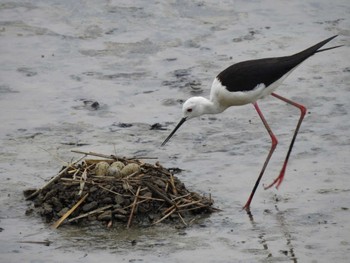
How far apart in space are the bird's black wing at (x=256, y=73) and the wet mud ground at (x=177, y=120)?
2.93 feet

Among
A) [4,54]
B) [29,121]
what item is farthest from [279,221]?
[4,54]

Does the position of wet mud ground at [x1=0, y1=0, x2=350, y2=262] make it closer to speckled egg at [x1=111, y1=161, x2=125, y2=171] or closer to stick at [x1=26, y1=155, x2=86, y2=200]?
stick at [x1=26, y1=155, x2=86, y2=200]

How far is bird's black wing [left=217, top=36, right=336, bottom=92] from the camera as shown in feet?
33.2

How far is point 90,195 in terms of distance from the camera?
30.0ft

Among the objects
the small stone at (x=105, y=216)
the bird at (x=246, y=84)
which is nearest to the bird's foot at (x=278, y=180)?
the bird at (x=246, y=84)

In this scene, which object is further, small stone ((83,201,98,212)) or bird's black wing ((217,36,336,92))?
bird's black wing ((217,36,336,92))

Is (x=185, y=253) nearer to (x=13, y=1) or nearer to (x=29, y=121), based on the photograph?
(x=29, y=121)

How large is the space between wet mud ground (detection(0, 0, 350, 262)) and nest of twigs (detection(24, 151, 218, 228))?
14 centimetres

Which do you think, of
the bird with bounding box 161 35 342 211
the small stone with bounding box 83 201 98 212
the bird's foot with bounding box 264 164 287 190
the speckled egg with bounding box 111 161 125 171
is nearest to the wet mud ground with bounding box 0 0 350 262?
the bird's foot with bounding box 264 164 287 190

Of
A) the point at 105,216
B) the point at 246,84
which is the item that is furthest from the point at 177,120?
the point at 105,216

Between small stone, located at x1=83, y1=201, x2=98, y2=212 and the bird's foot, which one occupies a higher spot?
small stone, located at x1=83, y1=201, x2=98, y2=212

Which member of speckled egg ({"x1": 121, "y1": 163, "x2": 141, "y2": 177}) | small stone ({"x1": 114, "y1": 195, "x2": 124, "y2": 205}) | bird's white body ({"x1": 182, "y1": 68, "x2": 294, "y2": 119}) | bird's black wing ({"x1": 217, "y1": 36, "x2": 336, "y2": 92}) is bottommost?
small stone ({"x1": 114, "y1": 195, "x2": 124, "y2": 205})

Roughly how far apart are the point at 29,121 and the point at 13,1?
15.1 feet

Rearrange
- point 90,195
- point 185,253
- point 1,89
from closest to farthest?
point 185,253
point 90,195
point 1,89
